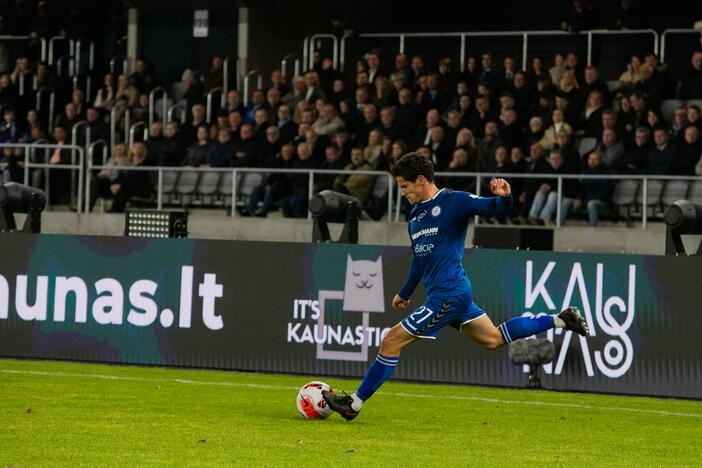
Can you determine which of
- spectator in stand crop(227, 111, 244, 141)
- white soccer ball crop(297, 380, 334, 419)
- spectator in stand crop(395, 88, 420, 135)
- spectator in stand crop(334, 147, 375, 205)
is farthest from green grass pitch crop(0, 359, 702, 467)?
spectator in stand crop(227, 111, 244, 141)

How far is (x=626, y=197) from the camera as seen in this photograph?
21.0 metres

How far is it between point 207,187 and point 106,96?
482 centimetres

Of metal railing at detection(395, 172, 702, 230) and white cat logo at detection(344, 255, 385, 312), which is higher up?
metal railing at detection(395, 172, 702, 230)


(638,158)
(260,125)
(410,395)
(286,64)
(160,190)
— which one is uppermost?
(286,64)

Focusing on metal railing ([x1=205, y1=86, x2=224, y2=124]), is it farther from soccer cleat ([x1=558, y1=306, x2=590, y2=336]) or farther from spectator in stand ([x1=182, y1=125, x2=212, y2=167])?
soccer cleat ([x1=558, y1=306, x2=590, y2=336])

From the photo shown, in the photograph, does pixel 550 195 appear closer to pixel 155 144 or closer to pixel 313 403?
pixel 155 144

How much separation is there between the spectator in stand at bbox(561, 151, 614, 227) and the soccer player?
30.1 feet

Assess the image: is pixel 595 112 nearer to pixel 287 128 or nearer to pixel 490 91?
pixel 490 91

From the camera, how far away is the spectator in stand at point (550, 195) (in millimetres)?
20891

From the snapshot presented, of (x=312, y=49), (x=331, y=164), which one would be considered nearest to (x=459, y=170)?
(x=331, y=164)

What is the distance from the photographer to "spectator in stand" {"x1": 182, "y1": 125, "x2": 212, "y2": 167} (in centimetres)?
2447

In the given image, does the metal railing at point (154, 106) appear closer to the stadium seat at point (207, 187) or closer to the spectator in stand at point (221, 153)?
the spectator in stand at point (221, 153)

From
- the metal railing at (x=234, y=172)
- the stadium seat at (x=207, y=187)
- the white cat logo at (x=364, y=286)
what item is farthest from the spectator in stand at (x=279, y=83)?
the white cat logo at (x=364, y=286)

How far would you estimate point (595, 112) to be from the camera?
22.0 metres
